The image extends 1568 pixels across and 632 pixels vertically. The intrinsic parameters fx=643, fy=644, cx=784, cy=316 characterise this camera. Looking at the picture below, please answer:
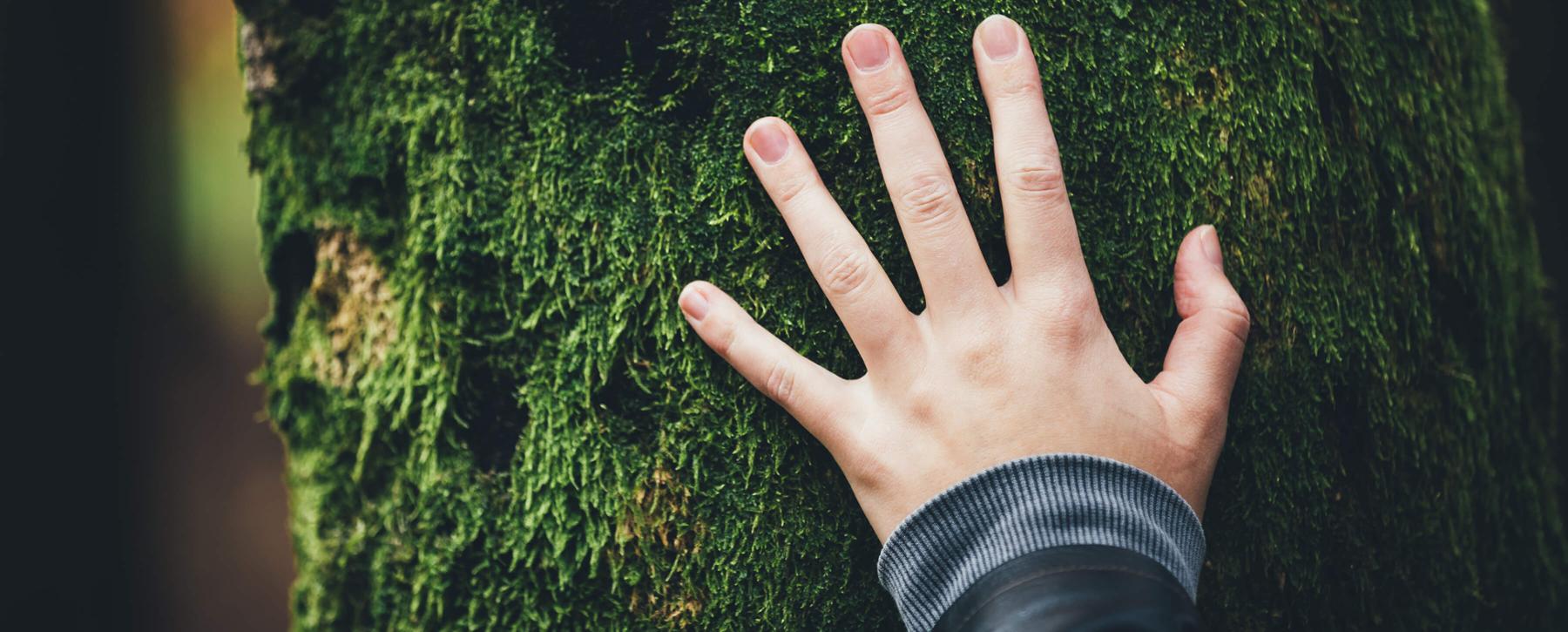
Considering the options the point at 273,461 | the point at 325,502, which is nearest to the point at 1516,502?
the point at 325,502

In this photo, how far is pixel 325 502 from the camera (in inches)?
44.1

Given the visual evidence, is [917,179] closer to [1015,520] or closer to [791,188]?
[791,188]

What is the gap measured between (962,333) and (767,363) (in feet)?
0.83

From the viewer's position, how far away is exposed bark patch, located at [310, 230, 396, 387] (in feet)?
3.44

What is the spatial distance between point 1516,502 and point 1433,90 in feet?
2.39

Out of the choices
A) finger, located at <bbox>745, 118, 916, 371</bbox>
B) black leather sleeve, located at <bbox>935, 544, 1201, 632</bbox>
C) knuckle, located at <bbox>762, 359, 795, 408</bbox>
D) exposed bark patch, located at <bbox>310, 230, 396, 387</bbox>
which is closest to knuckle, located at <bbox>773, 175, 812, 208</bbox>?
finger, located at <bbox>745, 118, 916, 371</bbox>

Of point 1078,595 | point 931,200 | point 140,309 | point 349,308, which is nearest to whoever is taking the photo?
point 1078,595

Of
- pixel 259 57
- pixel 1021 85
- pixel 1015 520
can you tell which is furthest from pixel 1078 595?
pixel 259 57

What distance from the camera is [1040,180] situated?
812mm

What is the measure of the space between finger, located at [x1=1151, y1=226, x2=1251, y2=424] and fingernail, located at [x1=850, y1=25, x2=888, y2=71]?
487mm

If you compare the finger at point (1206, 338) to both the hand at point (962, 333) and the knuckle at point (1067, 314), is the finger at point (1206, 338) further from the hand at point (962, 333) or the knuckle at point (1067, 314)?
the knuckle at point (1067, 314)

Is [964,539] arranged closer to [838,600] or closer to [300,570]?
[838,600]

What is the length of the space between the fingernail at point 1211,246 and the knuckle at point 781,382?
1.88ft

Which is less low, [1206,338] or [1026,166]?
[1026,166]
